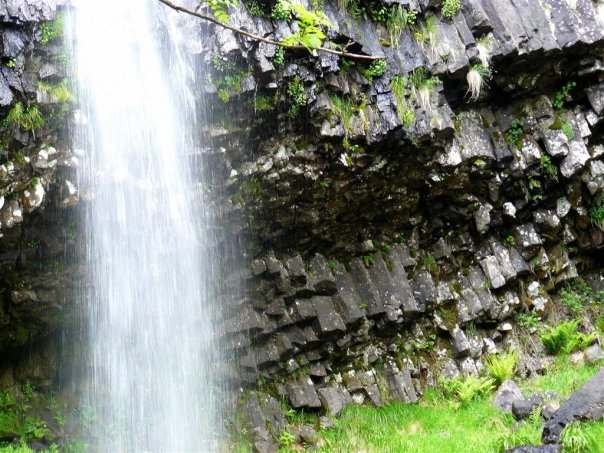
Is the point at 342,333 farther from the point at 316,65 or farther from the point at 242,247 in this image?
the point at 316,65

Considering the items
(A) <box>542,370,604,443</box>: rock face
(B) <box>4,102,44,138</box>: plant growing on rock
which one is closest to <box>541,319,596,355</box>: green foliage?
(A) <box>542,370,604,443</box>: rock face

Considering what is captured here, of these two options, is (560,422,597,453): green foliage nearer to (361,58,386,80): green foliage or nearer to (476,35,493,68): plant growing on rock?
(361,58,386,80): green foliage

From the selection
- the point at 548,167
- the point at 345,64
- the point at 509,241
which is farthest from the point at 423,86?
the point at 509,241

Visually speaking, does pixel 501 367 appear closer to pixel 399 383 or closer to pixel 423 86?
pixel 399 383

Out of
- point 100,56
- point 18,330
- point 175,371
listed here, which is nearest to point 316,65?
point 100,56

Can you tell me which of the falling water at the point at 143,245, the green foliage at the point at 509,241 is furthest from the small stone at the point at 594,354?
the falling water at the point at 143,245

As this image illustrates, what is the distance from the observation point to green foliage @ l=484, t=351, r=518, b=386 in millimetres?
10891

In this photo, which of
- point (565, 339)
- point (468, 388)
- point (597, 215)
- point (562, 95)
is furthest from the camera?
point (597, 215)

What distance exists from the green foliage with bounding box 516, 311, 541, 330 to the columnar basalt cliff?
15cm

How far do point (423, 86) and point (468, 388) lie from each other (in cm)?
538

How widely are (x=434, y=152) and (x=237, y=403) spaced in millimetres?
5688

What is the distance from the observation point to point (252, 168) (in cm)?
991

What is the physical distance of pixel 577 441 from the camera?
670 centimetres

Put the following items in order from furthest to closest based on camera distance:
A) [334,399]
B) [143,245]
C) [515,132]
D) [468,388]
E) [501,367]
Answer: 1. [515,132]
2. [501,367]
3. [468,388]
4. [334,399]
5. [143,245]
